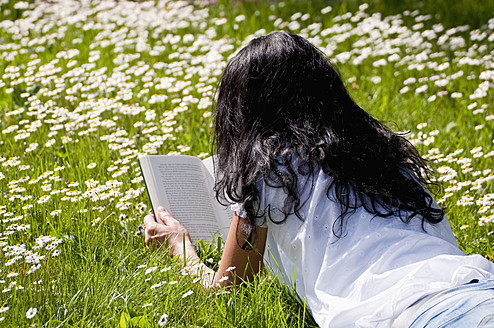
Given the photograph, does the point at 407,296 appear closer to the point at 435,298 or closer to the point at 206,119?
the point at 435,298

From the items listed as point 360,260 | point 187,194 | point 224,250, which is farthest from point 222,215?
point 360,260

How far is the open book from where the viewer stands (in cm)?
235

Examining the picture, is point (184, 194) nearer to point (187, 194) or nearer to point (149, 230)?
point (187, 194)

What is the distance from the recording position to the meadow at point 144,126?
1.92 metres

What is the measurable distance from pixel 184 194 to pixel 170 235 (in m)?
0.20

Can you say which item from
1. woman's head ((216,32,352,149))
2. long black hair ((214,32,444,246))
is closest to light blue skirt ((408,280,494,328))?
long black hair ((214,32,444,246))

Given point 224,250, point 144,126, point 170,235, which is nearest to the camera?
point 224,250

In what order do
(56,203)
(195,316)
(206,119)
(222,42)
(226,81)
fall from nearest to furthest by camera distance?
(195,316) → (226,81) → (56,203) → (206,119) → (222,42)

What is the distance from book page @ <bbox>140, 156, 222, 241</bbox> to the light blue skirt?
42.8 inches

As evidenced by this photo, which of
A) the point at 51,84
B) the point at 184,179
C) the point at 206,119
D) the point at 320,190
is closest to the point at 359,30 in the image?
the point at 206,119

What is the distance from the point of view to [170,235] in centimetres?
224

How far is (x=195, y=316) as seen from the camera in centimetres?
188

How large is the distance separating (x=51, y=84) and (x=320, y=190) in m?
2.81

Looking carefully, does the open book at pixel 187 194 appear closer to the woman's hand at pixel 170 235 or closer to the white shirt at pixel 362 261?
the woman's hand at pixel 170 235
